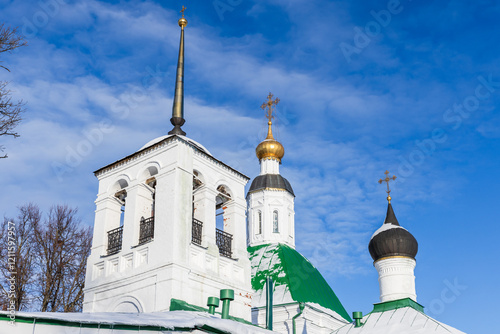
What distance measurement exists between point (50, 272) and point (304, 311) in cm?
782

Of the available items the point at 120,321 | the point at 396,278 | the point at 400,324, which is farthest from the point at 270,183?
the point at 120,321

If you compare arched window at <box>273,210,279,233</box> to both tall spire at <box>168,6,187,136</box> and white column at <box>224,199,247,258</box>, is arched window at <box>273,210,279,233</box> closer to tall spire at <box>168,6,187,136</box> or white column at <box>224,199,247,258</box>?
white column at <box>224,199,247,258</box>

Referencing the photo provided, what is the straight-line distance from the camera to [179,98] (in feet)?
51.8

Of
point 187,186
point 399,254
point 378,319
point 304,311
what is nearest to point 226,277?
point 187,186

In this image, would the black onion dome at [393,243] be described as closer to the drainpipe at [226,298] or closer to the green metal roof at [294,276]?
the green metal roof at [294,276]

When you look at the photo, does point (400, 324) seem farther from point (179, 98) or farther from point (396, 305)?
point (179, 98)

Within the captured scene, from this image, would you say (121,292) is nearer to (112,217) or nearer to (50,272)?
(112,217)

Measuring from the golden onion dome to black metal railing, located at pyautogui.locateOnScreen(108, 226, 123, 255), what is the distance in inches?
498

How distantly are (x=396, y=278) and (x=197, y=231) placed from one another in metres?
7.95

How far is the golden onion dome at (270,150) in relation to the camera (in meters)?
26.5

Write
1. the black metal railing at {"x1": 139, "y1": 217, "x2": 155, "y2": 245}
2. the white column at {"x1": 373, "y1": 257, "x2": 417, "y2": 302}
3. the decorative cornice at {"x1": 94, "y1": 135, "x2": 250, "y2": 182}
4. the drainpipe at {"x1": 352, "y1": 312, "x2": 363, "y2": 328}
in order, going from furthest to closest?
the white column at {"x1": 373, "y1": 257, "x2": 417, "y2": 302} → the drainpipe at {"x1": 352, "y1": 312, "x2": 363, "y2": 328} → the decorative cornice at {"x1": 94, "y1": 135, "x2": 250, "y2": 182} → the black metal railing at {"x1": 139, "y1": 217, "x2": 155, "y2": 245}

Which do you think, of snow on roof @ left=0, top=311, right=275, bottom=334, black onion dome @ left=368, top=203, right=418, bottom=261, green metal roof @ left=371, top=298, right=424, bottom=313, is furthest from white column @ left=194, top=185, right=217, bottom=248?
black onion dome @ left=368, top=203, right=418, bottom=261

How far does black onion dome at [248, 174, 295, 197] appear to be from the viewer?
1026 inches

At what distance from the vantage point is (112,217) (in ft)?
48.9
